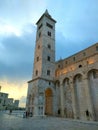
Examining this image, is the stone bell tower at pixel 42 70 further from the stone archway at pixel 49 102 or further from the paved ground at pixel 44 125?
the paved ground at pixel 44 125

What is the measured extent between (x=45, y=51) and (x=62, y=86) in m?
12.2

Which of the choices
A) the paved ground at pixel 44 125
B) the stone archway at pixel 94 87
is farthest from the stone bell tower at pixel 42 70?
the paved ground at pixel 44 125

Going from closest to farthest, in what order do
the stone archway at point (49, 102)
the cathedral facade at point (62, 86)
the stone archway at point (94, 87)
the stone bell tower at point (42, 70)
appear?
the stone archway at point (94, 87) → the cathedral facade at point (62, 86) → the stone bell tower at point (42, 70) → the stone archway at point (49, 102)

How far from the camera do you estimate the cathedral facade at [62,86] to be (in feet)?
78.9

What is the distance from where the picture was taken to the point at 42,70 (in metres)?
32.3

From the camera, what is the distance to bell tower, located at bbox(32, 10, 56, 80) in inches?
1308

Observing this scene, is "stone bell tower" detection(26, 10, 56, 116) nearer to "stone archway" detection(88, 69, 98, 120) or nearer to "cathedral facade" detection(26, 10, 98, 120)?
"cathedral facade" detection(26, 10, 98, 120)

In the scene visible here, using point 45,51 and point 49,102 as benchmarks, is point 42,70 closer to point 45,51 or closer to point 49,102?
point 45,51

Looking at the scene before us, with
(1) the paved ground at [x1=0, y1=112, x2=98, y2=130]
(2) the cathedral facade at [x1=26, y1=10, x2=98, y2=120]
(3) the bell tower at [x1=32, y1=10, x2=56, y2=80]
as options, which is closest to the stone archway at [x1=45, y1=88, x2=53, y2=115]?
(2) the cathedral facade at [x1=26, y1=10, x2=98, y2=120]

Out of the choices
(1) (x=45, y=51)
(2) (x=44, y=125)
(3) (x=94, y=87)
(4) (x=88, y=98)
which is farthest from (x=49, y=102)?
(2) (x=44, y=125)

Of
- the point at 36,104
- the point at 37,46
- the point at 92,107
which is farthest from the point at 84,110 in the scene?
the point at 37,46

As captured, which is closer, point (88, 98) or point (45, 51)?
point (88, 98)

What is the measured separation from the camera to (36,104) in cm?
2752

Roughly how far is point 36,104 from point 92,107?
41.9 ft
